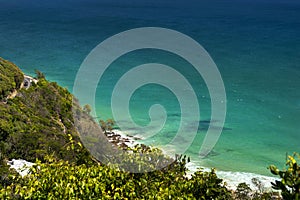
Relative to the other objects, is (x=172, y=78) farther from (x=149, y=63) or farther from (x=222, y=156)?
(x=222, y=156)

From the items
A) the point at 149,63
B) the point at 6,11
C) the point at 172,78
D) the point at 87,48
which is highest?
the point at 6,11

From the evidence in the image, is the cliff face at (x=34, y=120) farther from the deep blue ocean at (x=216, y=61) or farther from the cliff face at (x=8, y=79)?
the deep blue ocean at (x=216, y=61)

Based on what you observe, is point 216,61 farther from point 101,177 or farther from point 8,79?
point 101,177

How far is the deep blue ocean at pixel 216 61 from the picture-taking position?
33.9m

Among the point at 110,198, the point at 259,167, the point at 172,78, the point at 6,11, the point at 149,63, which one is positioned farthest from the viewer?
Answer: the point at 6,11

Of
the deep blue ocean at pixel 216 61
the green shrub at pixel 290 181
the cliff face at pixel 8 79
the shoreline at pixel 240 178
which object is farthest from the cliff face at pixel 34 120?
the shoreline at pixel 240 178

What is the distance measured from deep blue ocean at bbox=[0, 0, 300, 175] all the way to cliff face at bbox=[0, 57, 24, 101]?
9766 mm

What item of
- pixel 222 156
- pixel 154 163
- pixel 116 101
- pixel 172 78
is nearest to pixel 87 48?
pixel 172 78

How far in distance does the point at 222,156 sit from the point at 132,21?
76.6 meters

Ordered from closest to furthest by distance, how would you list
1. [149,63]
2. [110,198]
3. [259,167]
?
1. [110,198]
2. [259,167]
3. [149,63]

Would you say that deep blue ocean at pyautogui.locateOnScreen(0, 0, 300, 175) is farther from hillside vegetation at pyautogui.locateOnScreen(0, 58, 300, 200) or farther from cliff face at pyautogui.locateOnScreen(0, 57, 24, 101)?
hillside vegetation at pyautogui.locateOnScreen(0, 58, 300, 200)

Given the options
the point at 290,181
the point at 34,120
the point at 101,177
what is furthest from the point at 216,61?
the point at 290,181

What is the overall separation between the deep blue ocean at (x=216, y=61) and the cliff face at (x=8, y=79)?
9.77m

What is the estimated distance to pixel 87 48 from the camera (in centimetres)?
7144
